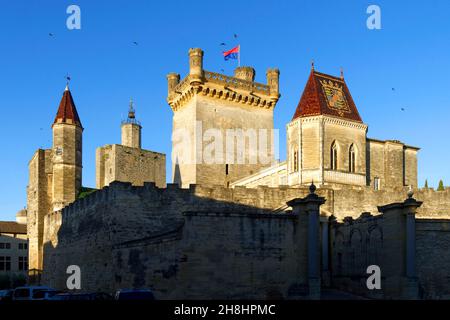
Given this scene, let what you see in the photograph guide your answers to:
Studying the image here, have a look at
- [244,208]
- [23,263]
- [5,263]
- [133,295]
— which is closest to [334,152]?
[244,208]

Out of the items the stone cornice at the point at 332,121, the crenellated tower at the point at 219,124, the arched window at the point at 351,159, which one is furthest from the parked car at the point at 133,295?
the crenellated tower at the point at 219,124

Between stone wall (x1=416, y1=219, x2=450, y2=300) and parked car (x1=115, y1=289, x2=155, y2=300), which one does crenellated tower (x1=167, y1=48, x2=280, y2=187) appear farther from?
parked car (x1=115, y1=289, x2=155, y2=300)

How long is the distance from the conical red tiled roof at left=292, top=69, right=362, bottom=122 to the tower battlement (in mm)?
10318

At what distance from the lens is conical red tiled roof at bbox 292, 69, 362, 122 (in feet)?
130

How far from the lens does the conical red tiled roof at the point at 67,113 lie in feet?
173

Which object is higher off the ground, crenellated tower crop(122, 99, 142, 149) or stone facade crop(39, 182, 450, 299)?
crenellated tower crop(122, 99, 142, 149)

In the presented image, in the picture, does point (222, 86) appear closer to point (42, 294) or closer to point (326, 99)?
point (326, 99)

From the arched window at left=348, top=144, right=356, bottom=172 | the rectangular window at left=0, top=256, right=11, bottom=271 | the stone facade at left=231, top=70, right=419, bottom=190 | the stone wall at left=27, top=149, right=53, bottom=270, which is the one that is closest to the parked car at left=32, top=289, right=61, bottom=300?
the stone facade at left=231, top=70, right=419, bottom=190

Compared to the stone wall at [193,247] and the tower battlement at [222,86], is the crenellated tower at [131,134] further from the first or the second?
the stone wall at [193,247]

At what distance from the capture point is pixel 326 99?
133 feet

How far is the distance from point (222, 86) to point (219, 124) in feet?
10.9
